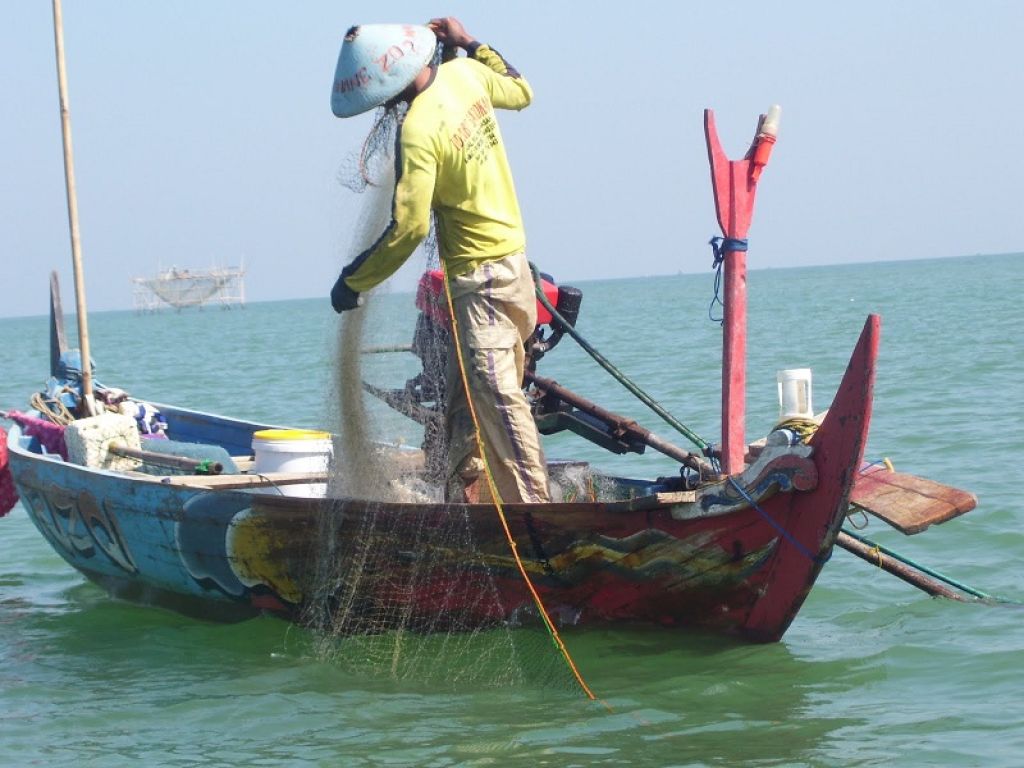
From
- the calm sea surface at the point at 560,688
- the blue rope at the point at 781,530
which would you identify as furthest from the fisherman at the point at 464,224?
the blue rope at the point at 781,530

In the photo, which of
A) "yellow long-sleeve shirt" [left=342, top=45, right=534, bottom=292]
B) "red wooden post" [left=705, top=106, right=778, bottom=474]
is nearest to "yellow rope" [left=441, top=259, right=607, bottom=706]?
"yellow long-sleeve shirt" [left=342, top=45, right=534, bottom=292]

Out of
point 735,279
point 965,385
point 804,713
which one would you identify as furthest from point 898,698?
point 965,385

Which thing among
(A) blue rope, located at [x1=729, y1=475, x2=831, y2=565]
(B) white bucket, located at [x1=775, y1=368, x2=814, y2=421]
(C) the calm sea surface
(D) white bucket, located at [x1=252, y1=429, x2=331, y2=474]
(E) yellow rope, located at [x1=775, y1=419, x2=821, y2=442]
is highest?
(B) white bucket, located at [x1=775, y1=368, x2=814, y2=421]

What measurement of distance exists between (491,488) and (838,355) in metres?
17.3

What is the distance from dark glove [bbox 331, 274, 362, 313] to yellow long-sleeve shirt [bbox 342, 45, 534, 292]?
0.09 ft

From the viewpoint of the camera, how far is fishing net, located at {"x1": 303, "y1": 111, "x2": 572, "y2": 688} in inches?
221

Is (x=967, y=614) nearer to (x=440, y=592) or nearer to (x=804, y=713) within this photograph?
(x=804, y=713)

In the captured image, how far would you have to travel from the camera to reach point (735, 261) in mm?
5535

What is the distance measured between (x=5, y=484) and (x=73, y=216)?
5.53 feet

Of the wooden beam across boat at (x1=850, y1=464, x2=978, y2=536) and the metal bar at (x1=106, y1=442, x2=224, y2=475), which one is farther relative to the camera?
the metal bar at (x1=106, y1=442, x2=224, y2=475)

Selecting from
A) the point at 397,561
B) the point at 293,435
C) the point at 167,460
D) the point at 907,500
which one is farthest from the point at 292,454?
the point at 907,500

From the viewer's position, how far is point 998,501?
28.2 ft

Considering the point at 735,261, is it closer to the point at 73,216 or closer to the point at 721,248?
the point at 721,248

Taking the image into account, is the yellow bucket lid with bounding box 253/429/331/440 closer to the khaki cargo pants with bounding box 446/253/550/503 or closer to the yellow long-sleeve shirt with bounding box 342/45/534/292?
the khaki cargo pants with bounding box 446/253/550/503
